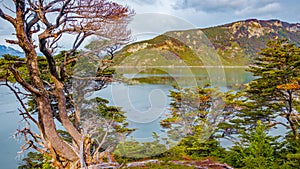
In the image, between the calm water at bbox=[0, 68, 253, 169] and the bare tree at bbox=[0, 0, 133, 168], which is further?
the calm water at bbox=[0, 68, 253, 169]

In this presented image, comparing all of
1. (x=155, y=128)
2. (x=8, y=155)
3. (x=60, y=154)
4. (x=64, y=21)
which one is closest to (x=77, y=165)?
(x=60, y=154)

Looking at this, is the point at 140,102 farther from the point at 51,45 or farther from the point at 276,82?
the point at 51,45

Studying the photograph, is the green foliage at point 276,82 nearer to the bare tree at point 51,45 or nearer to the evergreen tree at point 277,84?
the evergreen tree at point 277,84

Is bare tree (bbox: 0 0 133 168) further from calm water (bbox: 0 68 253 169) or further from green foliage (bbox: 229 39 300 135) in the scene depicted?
green foliage (bbox: 229 39 300 135)

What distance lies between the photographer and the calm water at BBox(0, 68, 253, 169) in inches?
280

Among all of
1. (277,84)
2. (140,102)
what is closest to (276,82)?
(277,84)

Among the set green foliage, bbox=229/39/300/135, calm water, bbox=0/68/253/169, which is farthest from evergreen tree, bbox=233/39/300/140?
calm water, bbox=0/68/253/169

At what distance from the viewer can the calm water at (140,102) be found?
7121 mm

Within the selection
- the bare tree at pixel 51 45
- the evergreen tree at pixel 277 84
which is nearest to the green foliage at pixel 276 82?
the evergreen tree at pixel 277 84

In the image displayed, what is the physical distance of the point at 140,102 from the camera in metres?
10.7

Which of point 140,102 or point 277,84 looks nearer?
point 277,84

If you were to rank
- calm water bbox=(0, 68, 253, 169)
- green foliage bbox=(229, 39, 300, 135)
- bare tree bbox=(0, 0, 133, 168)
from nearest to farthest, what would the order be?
bare tree bbox=(0, 0, 133, 168) → green foliage bbox=(229, 39, 300, 135) → calm water bbox=(0, 68, 253, 169)

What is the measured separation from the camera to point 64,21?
10.1 ft

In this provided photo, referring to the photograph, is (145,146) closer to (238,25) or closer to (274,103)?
(274,103)
